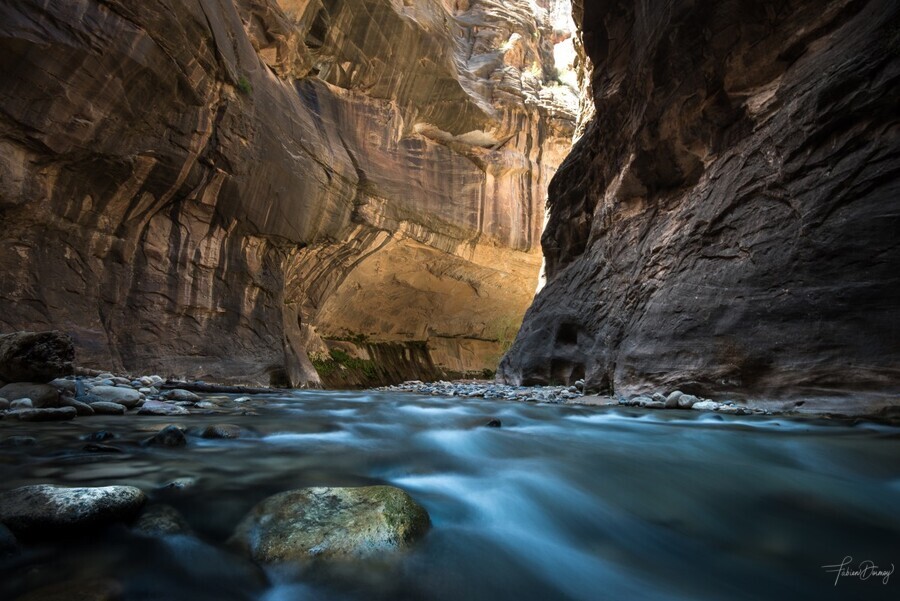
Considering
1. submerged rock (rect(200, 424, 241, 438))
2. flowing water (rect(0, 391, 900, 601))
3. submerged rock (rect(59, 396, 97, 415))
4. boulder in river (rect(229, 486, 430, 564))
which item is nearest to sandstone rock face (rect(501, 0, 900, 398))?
flowing water (rect(0, 391, 900, 601))

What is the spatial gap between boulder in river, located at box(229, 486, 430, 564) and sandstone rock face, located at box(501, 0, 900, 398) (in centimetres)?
427

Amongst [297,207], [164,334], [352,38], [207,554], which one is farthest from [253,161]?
[207,554]

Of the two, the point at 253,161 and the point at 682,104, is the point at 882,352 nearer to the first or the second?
the point at 682,104

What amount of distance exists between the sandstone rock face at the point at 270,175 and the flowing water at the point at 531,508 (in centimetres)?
750

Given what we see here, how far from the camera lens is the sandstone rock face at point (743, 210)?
13.8 feet

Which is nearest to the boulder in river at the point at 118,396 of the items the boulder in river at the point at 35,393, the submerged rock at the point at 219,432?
the boulder in river at the point at 35,393

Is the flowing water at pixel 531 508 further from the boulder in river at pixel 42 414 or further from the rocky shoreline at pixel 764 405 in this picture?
the rocky shoreline at pixel 764 405

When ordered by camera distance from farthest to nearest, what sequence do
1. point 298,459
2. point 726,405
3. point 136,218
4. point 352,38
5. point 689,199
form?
point 352,38 → point 136,218 → point 689,199 → point 726,405 → point 298,459

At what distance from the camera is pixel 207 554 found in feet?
4.43

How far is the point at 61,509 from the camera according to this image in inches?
54.0

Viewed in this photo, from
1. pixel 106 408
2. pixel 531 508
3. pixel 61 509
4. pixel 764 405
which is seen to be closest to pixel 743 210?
pixel 764 405

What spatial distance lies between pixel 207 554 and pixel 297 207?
44.0ft

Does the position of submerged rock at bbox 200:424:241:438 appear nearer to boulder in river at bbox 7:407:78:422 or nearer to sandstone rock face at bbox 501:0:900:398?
boulder in river at bbox 7:407:78:422

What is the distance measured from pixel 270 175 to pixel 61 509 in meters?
12.5
